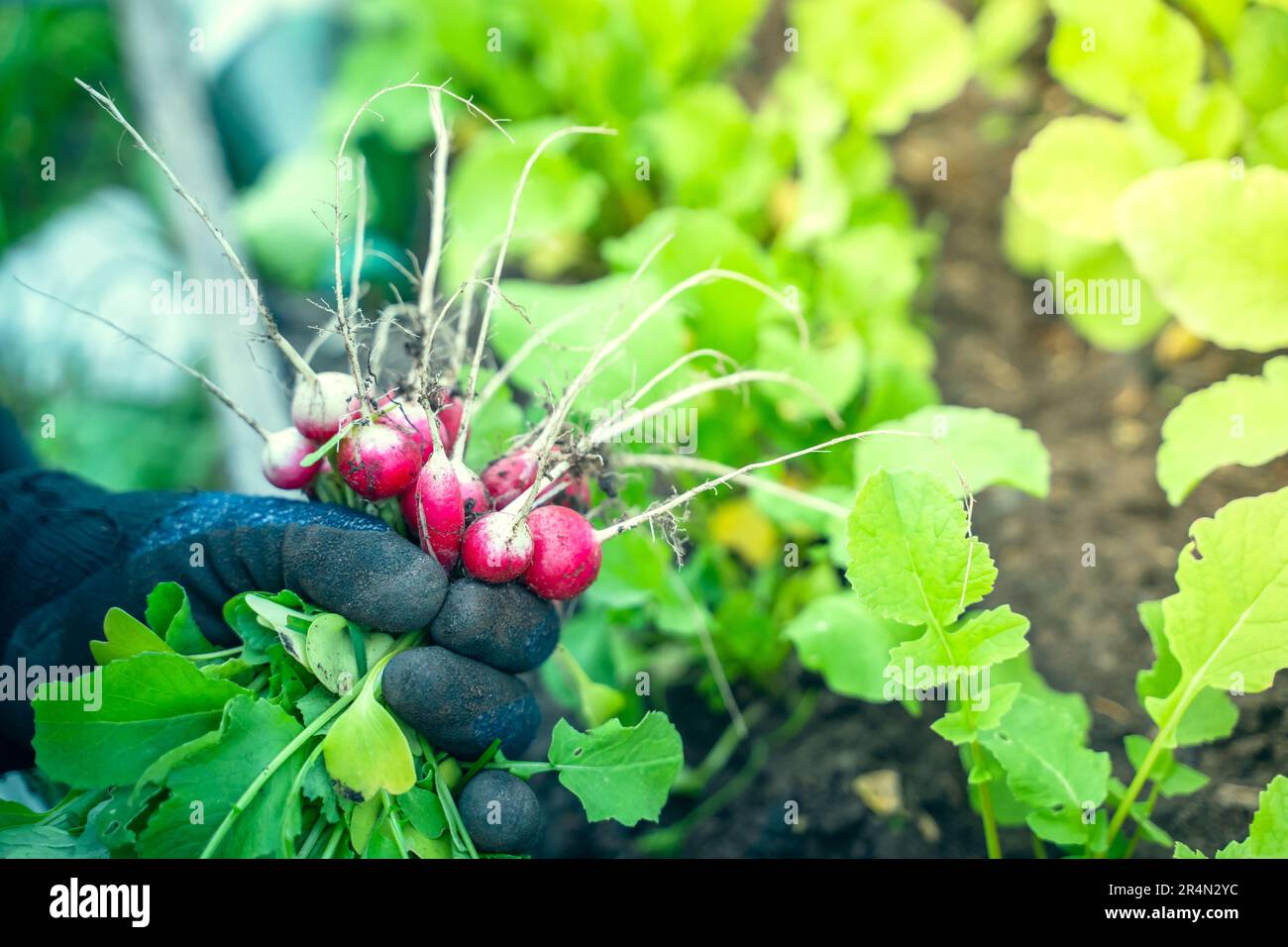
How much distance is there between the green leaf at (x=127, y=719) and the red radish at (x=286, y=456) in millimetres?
216

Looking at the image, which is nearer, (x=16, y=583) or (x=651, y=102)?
(x=16, y=583)

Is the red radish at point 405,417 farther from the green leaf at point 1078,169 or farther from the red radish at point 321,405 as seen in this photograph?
the green leaf at point 1078,169

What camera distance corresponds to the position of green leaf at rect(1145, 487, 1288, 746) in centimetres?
94

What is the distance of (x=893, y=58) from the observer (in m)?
1.84

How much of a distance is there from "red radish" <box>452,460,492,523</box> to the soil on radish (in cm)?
68

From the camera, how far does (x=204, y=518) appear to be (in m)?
1.01

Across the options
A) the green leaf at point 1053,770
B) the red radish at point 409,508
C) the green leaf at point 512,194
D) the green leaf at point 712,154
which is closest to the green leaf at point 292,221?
the green leaf at point 512,194

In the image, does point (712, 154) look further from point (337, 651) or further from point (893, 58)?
point (337, 651)

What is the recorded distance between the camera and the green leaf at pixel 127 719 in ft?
2.83

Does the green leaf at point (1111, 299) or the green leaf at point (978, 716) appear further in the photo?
the green leaf at point (1111, 299)

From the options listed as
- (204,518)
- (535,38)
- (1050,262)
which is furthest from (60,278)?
(1050,262)
